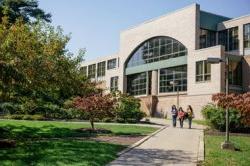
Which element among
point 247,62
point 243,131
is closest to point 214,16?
point 247,62

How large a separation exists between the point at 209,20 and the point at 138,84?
1246cm

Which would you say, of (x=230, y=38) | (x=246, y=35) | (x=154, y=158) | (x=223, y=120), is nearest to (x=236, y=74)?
(x=246, y=35)

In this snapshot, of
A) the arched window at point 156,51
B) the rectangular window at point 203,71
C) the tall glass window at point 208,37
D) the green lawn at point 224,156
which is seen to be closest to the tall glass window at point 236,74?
the rectangular window at point 203,71

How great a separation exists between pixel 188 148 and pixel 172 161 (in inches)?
139

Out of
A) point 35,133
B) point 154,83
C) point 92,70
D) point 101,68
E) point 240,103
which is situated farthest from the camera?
point 92,70

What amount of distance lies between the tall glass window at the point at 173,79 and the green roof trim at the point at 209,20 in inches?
210

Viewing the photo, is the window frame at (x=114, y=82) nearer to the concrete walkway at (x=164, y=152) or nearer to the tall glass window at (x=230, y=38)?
the tall glass window at (x=230, y=38)

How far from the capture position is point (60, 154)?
47.1 ft

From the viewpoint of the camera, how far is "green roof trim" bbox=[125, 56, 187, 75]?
45844 millimetres

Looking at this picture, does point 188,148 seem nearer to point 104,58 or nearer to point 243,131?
point 243,131

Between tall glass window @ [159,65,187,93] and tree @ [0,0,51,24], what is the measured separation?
19.6 metres

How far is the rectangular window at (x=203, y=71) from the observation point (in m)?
41.7

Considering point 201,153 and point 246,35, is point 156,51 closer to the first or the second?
point 246,35

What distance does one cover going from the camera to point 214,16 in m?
48.6
